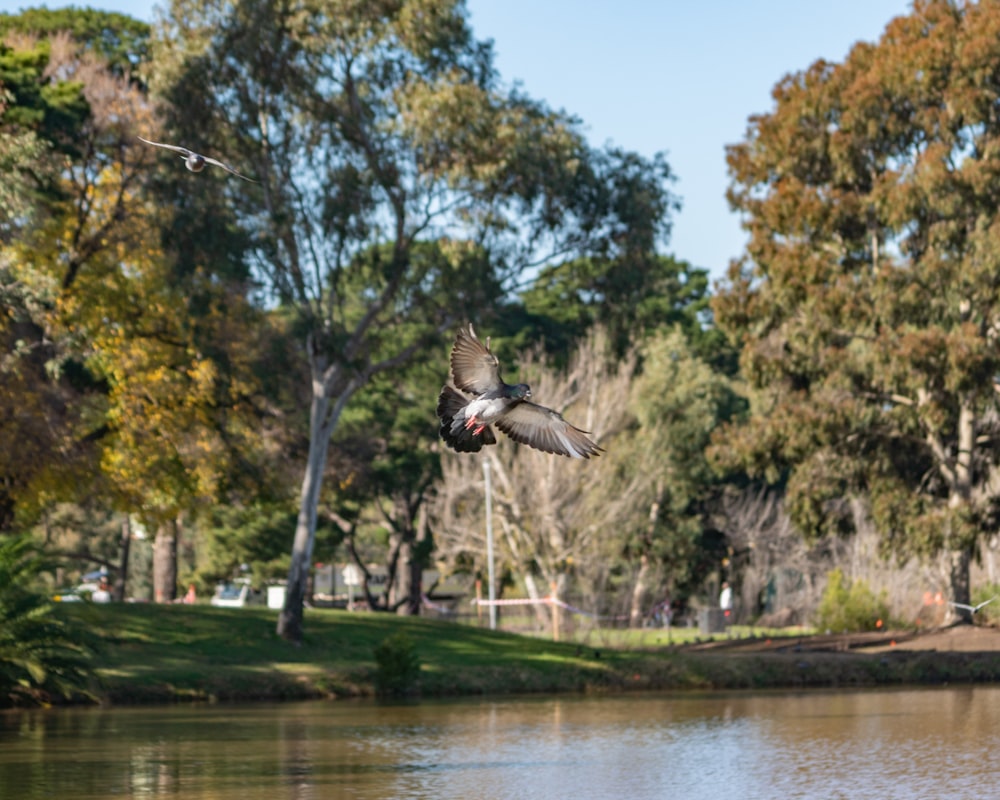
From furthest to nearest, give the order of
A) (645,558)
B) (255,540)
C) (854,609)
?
(255,540) → (645,558) → (854,609)

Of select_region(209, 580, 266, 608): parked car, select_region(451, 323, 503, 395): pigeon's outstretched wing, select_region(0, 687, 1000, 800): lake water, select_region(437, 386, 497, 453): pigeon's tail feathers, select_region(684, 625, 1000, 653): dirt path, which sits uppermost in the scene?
select_region(451, 323, 503, 395): pigeon's outstretched wing

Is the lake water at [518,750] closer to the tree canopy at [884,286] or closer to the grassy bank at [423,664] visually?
the grassy bank at [423,664]

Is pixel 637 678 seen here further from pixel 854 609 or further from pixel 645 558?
pixel 645 558

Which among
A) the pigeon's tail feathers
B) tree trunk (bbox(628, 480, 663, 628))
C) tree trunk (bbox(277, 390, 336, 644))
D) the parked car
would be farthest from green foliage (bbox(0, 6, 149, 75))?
the pigeon's tail feathers

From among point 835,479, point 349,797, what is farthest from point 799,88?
point 349,797

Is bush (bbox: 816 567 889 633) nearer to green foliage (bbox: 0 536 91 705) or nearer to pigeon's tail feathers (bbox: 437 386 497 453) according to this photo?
green foliage (bbox: 0 536 91 705)

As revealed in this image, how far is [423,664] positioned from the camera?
1078 inches

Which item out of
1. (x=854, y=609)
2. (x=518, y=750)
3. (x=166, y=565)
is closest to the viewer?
(x=518, y=750)

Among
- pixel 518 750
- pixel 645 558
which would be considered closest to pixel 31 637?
pixel 518 750

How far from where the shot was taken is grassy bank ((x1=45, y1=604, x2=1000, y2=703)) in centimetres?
2516

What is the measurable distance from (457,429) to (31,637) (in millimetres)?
12038

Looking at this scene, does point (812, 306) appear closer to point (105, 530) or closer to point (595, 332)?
point (595, 332)

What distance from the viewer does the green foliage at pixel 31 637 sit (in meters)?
21.0

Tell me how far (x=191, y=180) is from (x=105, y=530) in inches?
2035
